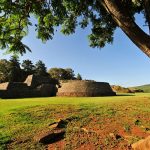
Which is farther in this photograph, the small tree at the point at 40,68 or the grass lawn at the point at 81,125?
the small tree at the point at 40,68

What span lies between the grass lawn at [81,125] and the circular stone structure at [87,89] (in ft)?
53.1

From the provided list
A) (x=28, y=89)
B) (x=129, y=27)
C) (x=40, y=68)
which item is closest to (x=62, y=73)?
(x=40, y=68)

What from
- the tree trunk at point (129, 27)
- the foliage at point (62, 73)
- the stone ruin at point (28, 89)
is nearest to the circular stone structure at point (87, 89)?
the stone ruin at point (28, 89)

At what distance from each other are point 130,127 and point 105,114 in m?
2.57

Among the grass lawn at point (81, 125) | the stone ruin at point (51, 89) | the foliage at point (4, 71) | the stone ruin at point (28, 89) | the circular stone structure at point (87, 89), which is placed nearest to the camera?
the grass lawn at point (81, 125)

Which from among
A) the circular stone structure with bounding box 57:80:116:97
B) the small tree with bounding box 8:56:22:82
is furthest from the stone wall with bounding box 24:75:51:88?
the small tree with bounding box 8:56:22:82

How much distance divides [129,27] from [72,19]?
326 inches

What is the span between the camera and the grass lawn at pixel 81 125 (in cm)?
1092

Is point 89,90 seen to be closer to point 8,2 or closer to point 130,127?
point 130,127

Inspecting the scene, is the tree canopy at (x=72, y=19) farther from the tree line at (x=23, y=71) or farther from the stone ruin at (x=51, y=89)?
the tree line at (x=23, y=71)

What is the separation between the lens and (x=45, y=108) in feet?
54.7

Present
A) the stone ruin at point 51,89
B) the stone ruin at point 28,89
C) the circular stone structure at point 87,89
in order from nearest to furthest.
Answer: the circular stone structure at point 87,89 < the stone ruin at point 51,89 < the stone ruin at point 28,89

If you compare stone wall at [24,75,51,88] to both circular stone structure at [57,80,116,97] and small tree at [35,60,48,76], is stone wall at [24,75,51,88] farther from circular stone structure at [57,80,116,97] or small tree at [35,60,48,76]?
small tree at [35,60,48,76]

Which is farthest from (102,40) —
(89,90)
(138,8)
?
(89,90)
